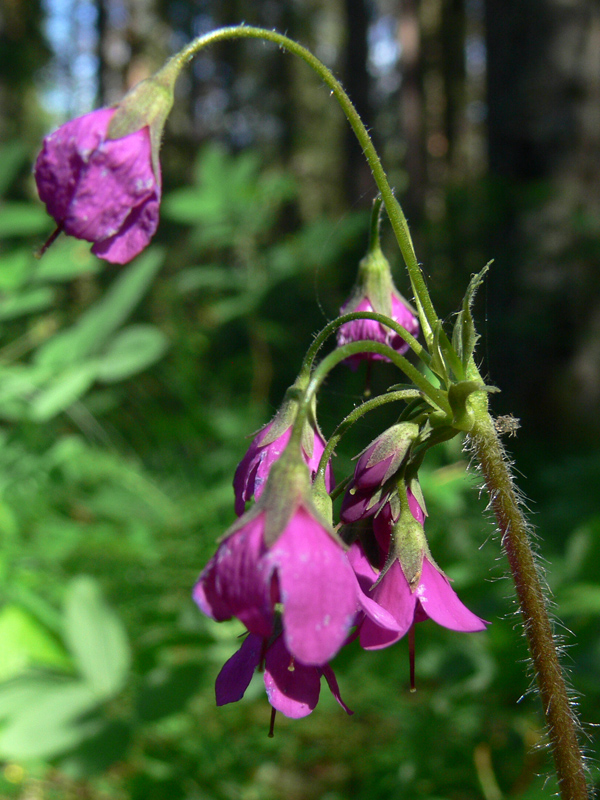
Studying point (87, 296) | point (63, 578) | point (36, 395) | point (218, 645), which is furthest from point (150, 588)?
point (87, 296)

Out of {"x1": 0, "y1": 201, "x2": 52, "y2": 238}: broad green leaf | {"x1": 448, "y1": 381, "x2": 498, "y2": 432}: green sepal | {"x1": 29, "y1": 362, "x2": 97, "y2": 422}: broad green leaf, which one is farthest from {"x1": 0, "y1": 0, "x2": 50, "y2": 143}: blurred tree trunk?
{"x1": 448, "y1": 381, "x2": 498, "y2": 432}: green sepal

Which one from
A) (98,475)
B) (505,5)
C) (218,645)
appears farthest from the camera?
(505,5)

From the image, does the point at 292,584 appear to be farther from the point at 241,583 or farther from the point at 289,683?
the point at 289,683

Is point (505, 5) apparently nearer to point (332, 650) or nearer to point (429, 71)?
point (332, 650)


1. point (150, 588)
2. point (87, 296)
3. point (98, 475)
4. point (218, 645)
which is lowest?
point (218, 645)

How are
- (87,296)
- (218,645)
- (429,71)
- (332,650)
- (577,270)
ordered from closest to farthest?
1. (332,650)
2. (218,645)
3. (577,270)
4. (87,296)
5. (429,71)

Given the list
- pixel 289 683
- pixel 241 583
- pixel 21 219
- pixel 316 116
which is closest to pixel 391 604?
pixel 289 683
